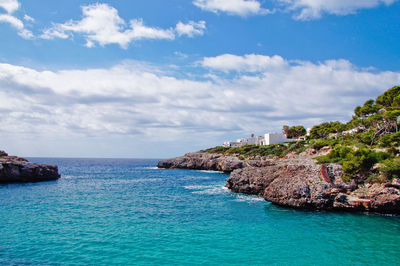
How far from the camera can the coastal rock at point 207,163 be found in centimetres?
8381

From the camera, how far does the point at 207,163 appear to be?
101 metres

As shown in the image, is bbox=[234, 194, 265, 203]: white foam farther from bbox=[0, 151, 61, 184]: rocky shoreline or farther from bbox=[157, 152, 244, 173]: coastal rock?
bbox=[0, 151, 61, 184]: rocky shoreline

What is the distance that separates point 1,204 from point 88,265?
2475 centimetres

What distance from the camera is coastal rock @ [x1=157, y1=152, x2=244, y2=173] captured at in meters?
83.8

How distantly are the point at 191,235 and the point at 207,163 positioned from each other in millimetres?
82039

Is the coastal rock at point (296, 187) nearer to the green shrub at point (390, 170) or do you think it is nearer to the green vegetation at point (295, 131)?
the green shrub at point (390, 170)

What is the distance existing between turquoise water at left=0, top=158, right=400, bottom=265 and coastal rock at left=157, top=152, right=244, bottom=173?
176 ft

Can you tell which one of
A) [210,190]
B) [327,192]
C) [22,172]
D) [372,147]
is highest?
[372,147]

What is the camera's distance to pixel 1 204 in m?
31.2

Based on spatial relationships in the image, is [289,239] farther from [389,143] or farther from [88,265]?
[389,143]

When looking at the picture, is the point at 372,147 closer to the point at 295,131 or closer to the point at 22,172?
the point at 22,172

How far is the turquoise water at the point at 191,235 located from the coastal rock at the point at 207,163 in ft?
176

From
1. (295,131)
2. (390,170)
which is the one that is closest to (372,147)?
(390,170)

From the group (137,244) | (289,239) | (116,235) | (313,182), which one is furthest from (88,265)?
(313,182)
